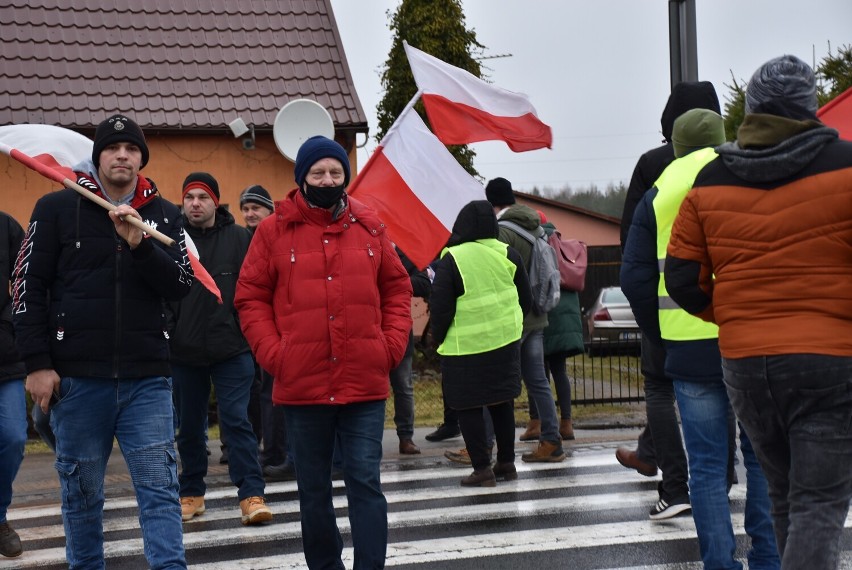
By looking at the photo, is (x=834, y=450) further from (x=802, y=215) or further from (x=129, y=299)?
(x=129, y=299)

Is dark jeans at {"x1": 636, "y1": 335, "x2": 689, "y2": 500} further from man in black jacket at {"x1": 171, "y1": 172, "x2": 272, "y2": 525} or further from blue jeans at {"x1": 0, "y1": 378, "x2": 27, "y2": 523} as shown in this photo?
blue jeans at {"x1": 0, "y1": 378, "x2": 27, "y2": 523}

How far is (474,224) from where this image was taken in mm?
8266

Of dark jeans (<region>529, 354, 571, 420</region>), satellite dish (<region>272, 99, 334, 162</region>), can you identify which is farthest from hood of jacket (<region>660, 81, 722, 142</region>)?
satellite dish (<region>272, 99, 334, 162</region>)

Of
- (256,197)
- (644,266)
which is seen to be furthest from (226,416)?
(644,266)

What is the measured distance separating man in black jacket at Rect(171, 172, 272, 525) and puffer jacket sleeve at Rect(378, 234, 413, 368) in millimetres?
2150

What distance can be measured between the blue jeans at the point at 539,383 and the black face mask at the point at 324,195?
4.31 metres

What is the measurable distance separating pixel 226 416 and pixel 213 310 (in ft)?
2.18

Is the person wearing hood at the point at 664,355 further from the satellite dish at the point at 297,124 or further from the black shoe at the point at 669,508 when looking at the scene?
the satellite dish at the point at 297,124

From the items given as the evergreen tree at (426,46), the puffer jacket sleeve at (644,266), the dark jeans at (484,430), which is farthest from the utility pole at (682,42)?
the evergreen tree at (426,46)

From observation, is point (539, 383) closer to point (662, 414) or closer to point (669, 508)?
point (669, 508)

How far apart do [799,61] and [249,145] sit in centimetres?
1312

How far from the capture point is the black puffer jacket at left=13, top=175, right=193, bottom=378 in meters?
4.98

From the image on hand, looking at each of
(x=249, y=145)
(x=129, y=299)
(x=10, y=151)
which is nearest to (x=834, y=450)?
(x=129, y=299)

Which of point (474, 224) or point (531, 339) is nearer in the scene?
point (474, 224)
